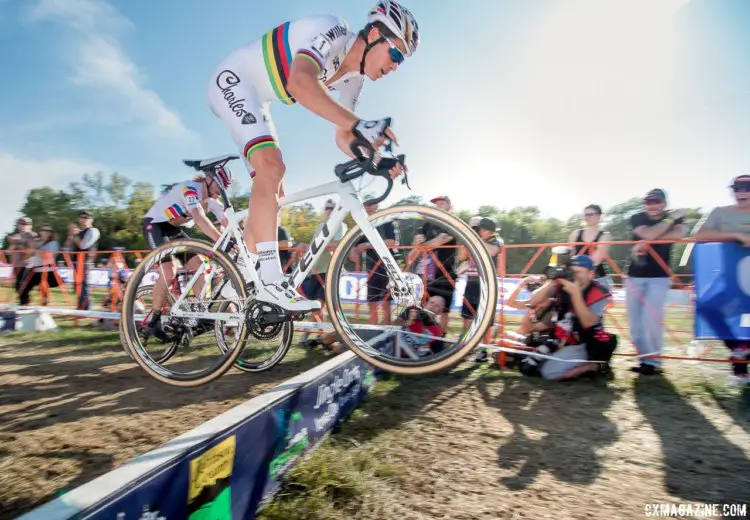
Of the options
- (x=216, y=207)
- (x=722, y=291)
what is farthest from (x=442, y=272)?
(x=722, y=291)

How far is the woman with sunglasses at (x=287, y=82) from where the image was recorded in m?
2.23

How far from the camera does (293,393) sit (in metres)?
2.38

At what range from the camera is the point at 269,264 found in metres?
2.61

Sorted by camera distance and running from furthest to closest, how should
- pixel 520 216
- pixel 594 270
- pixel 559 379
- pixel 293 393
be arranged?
pixel 520 216 < pixel 594 270 < pixel 559 379 < pixel 293 393

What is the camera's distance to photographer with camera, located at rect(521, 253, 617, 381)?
15.0ft

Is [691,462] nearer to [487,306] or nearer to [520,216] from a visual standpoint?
[487,306]

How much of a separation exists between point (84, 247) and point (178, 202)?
20.0 feet

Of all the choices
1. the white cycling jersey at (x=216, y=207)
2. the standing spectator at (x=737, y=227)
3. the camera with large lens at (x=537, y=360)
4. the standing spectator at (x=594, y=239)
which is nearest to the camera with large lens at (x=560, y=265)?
the standing spectator at (x=594, y=239)

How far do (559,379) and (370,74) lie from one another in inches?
145

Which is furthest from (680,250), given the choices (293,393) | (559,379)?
(293,393)

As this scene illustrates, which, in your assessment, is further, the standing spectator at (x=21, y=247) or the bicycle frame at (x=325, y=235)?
the standing spectator at (x=21, y=247)

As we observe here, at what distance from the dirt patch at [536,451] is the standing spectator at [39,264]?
8655mm

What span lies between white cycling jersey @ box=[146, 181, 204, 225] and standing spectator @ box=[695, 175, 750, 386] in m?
5.34

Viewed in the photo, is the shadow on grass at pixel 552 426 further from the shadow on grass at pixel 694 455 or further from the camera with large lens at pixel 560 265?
the camera with large lens at pixel 560 265
